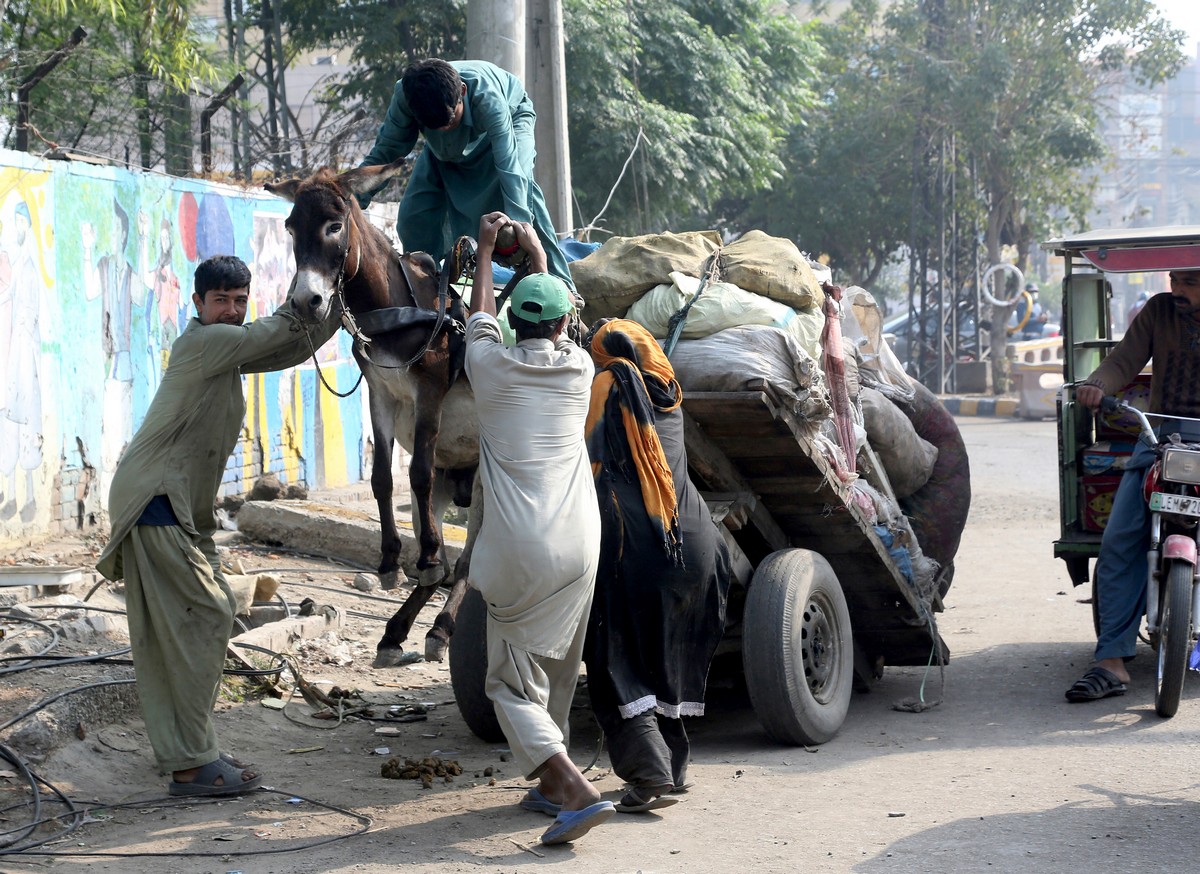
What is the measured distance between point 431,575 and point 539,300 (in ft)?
7.91

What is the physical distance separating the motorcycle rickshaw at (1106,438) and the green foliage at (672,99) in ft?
28.4

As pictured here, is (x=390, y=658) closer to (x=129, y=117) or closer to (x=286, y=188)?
(x=286, y=188)

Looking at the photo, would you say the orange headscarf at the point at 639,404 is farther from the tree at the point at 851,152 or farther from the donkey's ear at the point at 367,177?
the tree at the point at 851,152

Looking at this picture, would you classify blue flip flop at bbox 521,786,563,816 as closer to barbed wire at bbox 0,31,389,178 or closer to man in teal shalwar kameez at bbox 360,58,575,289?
man in teal shalwar kameez at bbox 360,58,575,289

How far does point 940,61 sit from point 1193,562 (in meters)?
24.4

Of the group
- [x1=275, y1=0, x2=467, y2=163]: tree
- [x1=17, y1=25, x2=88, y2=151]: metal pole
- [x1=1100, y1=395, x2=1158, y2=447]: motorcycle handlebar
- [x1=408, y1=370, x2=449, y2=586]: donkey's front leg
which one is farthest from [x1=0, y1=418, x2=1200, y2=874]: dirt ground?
[x1=275, y1=0, x2=467, y2=163]: tree

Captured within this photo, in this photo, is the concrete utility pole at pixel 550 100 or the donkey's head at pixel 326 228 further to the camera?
the concrete utility pole at pixel 550 100

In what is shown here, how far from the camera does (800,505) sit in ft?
18.4

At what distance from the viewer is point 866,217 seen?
3066 centimetres

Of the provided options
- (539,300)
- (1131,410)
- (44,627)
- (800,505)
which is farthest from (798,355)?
(44,627)

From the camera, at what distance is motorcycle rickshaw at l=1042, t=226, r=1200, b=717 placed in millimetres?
5625

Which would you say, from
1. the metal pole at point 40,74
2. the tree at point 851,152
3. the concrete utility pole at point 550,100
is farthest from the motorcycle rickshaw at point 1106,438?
the tree at point 851,152

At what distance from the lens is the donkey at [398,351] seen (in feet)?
17.1

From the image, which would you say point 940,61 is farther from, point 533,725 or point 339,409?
point 533,725
